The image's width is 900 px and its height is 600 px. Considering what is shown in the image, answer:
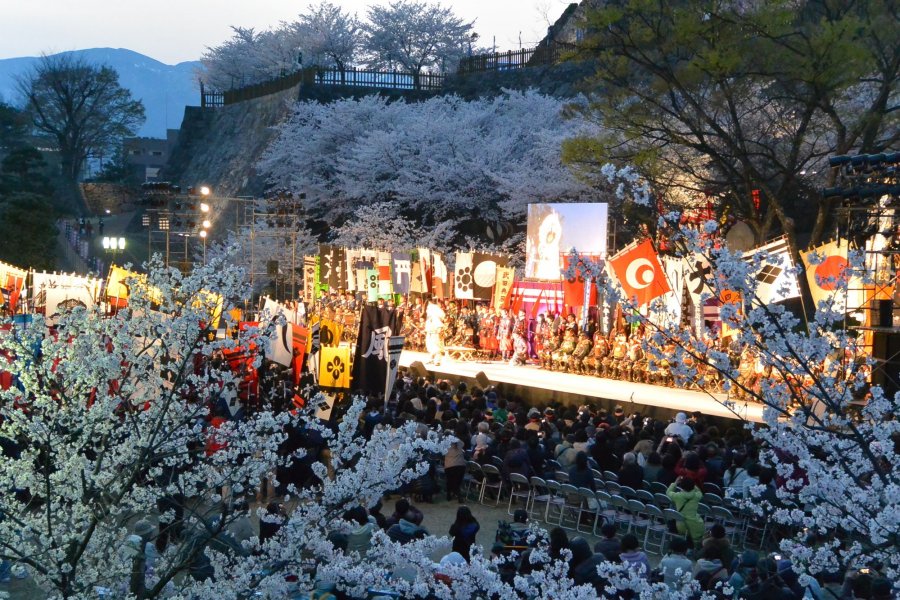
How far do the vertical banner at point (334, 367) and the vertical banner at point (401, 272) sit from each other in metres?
12.5

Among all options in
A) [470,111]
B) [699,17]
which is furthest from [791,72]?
[470,111]

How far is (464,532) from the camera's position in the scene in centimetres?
912

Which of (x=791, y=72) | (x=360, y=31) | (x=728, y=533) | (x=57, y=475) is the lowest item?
(x=728, y=533)

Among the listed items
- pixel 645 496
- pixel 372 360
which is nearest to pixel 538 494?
pixel 645 496

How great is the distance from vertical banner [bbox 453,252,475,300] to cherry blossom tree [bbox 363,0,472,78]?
2870cm

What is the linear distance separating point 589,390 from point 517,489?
6456 mm

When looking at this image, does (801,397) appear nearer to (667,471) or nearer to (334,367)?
(667,471)

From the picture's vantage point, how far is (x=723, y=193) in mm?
24453

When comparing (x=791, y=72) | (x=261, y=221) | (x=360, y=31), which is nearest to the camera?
(x=791, y=72)

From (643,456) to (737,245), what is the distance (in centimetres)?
1143

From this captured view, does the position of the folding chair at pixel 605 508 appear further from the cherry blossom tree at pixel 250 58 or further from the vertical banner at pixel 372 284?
the cherry blossom tree at pixel 250 58

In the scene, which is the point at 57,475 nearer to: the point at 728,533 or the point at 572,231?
the point at 728,533

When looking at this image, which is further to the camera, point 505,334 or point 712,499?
point 505,334

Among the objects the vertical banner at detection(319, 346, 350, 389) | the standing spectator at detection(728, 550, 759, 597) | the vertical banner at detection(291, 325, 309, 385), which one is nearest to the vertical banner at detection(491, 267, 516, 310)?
the vertical banner at detection(291, 325, 309, 385)
